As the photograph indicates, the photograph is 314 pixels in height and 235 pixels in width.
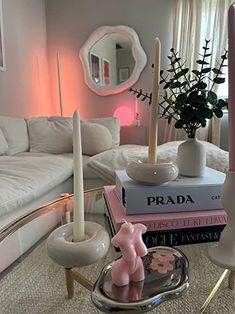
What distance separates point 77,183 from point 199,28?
9.38ft

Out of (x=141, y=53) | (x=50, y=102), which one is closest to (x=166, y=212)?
(x=141, y=53)

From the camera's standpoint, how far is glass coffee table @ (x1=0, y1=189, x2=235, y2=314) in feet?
1.51

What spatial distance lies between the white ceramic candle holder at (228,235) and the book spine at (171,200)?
11cm

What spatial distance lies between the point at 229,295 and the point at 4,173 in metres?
1.09

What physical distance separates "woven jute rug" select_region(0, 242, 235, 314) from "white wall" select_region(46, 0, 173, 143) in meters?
2.42

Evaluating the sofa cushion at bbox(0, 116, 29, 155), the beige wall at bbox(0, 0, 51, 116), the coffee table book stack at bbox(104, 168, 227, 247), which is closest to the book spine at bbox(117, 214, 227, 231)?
the coffee table book stack at bbox(104, 168, 227, 247)

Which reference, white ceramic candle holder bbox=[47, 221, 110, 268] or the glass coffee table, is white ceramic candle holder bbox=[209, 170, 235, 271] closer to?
the glass coffee table

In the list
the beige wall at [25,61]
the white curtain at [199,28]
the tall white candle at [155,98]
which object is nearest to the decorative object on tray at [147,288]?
the tall white candle at [155,98]

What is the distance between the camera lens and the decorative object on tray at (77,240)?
1.32 ft

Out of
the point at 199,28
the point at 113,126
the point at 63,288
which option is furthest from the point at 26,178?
the point at 199,28

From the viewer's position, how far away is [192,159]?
2.15 ft

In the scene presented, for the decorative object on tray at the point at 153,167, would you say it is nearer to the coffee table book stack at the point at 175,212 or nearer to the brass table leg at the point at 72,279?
the coffee table book stack at the point at 175,212

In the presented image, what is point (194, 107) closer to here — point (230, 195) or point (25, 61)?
point (230, 195)

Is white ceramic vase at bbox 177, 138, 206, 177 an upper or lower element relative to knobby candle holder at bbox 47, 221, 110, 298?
upper
